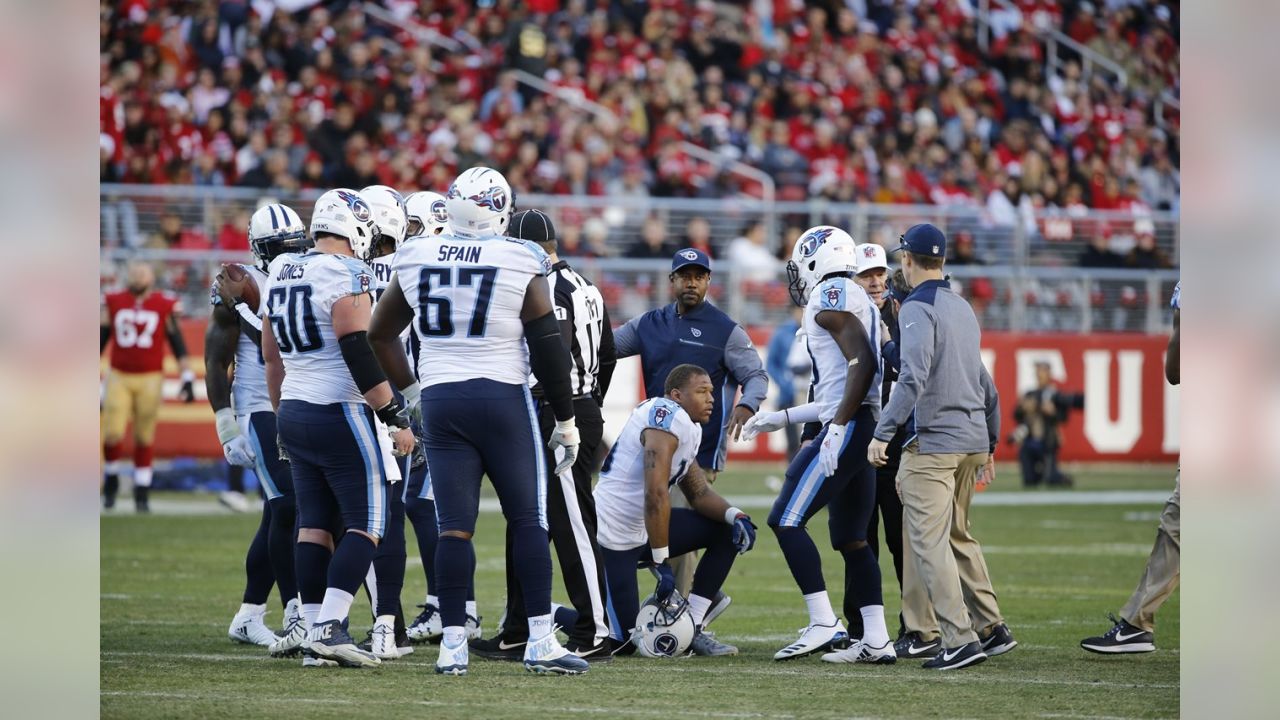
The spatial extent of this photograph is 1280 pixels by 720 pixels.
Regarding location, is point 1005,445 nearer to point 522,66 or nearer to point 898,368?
point 522,66

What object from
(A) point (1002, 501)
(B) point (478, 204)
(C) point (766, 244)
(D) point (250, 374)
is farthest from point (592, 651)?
(C) point (766, 244)

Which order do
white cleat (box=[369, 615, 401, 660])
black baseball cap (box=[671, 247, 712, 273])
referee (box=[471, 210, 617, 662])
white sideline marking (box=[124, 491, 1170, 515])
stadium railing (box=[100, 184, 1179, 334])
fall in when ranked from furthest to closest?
1. stadium railing (box=[100, 184, 1179, 334])
2. white sideline marking (box=[124, 491, 1170, 515])
3. black baseball cap (box=[671, 247, 712, 273])
4. referee (box=[471, 210, 617, 662])
5. white cleat (box=[369, 615, 401, 660])

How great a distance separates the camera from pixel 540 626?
7176 millimetres

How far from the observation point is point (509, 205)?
24.2 ft

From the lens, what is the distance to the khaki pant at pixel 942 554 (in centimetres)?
762

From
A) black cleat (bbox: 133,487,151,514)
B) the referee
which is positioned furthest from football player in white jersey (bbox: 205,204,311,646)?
black cleat (bbox: 133,487,151,514)

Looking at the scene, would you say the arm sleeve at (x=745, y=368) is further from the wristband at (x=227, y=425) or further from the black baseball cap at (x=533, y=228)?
the wristband at (x=227, y=425)

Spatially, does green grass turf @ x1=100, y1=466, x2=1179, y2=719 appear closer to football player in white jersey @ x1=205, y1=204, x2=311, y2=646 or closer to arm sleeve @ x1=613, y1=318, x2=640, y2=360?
football player in white jersey @ x1=205, y1=204, x2=311, y2=646

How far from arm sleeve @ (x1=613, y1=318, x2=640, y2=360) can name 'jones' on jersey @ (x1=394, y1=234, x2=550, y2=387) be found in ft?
6.25

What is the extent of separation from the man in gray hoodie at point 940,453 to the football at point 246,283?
321cm

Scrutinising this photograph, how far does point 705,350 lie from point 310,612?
2499 millimetres

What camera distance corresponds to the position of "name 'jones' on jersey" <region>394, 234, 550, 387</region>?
707 centimetres

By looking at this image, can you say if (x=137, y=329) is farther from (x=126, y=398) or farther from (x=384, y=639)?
(x=384, y=639)
